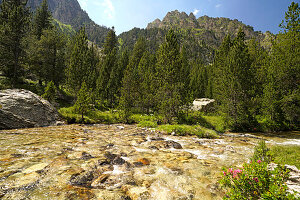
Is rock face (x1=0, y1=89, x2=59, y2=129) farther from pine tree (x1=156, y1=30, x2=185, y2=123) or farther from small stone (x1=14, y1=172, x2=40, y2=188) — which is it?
→ pine tree (x1=156, y1=30, x2=185, y2=123)

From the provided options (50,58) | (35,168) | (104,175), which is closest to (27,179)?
(35,168)

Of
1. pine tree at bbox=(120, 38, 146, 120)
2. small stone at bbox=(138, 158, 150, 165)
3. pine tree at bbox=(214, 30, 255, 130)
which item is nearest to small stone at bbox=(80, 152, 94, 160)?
small stone at bbox=(138, 158, 150, 165)

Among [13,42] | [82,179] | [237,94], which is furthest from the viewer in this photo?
[13,42]

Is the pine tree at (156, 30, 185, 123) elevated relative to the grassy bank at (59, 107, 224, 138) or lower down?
elevated

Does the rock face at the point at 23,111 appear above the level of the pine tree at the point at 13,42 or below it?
below

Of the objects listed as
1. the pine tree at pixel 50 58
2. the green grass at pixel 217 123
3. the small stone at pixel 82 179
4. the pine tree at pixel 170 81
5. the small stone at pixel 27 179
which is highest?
the pine tree at pixel 50 58

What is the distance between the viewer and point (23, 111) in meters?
14.3

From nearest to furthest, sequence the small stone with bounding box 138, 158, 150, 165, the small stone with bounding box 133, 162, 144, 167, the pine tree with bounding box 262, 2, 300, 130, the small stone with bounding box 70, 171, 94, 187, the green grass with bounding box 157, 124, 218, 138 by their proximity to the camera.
→ the small stone with bounding box 70, 171, 94, 187
the small stone with bounding box 133, 162, 144, 167
the small stone with bounding box 138, 158, 150, 165
the green grass with bounding box 157, 124, 218, 138
the pine tree with bounding box 262, 2, 300, 130

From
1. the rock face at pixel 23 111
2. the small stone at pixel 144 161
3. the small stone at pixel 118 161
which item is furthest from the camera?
the rock face at pixel 23 111

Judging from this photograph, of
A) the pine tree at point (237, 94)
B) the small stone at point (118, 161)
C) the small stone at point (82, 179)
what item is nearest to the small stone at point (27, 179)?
the small stone at point (82, 179)

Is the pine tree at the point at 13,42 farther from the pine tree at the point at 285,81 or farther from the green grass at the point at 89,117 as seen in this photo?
the pine tree at the point at 285,81

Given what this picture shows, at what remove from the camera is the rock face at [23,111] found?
42.8ft

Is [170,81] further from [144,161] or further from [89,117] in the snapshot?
[144,161]

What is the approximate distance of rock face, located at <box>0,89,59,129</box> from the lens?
42.8ft
